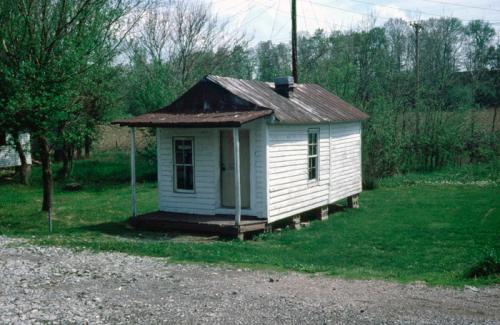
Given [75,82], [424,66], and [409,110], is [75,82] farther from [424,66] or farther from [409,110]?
→ [424,66]

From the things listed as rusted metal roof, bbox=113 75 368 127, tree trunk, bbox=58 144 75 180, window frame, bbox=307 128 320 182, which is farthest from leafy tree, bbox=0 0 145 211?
tree trunk, bbox=58 144 75 180

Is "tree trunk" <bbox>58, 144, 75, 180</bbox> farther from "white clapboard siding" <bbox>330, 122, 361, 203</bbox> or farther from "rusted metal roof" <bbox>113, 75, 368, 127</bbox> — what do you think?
"white clapboard siding" <bbox>330, 122, 361, 203</bbox>

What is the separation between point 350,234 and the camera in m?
13.8

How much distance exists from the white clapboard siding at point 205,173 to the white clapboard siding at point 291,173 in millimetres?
248

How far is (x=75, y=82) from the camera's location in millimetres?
14508

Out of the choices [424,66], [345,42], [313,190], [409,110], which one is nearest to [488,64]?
[424,66]

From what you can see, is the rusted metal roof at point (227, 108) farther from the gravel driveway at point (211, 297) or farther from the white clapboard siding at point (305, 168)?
the gravel driveway at point (211, 297)

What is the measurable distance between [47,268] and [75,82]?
21.6 ft

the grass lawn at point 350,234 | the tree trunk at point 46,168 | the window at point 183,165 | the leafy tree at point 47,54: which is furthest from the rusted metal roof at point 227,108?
the tree trunk at point 46,168

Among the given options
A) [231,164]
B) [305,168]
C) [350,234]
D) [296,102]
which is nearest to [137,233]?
[231,164]

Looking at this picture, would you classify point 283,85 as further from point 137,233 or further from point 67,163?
point 67,163

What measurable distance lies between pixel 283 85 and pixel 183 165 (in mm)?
4209

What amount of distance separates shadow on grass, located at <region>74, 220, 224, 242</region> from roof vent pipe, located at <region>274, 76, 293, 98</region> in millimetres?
5466

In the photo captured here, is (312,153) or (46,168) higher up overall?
(312,153)
